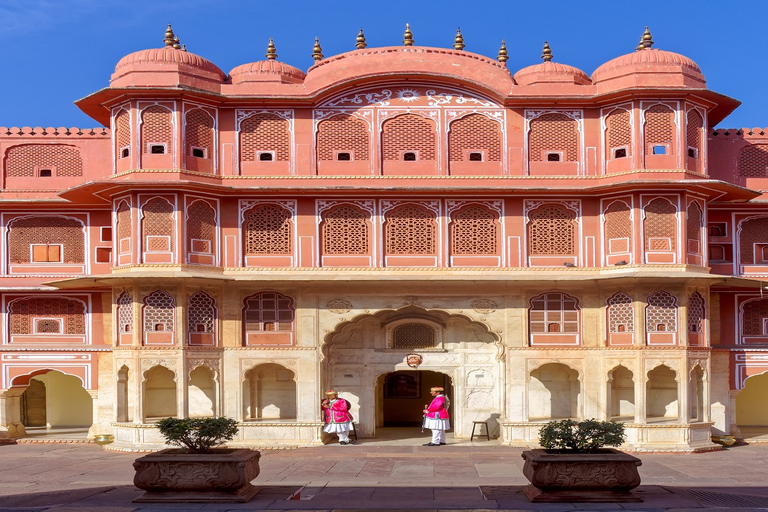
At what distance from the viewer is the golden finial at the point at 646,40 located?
68.5 ft

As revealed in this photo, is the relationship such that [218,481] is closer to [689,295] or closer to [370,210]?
[370,210]

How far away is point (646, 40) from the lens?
20922mm

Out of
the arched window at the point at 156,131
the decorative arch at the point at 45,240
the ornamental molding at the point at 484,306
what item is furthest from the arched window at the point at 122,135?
the ornamental molding at the point at 484,306

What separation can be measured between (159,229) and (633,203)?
1009cm

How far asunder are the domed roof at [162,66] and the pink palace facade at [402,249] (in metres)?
0.07

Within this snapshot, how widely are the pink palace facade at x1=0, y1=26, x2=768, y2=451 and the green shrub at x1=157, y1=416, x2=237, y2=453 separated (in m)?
6.18

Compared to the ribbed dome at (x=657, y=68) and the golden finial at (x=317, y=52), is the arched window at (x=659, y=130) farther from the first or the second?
the golden finial at (x=317, y=52)

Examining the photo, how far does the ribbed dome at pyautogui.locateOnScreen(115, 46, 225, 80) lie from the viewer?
2011 cm

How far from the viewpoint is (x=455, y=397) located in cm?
2142

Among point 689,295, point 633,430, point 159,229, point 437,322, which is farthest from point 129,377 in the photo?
point 689,295

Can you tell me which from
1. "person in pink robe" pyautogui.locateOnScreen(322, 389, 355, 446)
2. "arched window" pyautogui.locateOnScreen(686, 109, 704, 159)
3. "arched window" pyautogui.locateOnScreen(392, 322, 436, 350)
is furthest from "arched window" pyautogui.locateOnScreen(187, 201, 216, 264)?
"arched window" pyautogui.locateOnScreen(686, 109, 704, 159)

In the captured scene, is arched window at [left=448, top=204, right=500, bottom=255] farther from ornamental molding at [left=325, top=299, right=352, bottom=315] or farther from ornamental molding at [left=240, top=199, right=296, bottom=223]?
ornamental molding at [left=240, top=199, right=296, bottom=223]

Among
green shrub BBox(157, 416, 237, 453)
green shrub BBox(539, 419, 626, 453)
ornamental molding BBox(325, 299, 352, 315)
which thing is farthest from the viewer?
ornamental molding BBox(325, 299, 352, 315)

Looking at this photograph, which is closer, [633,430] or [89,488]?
[89,488]
